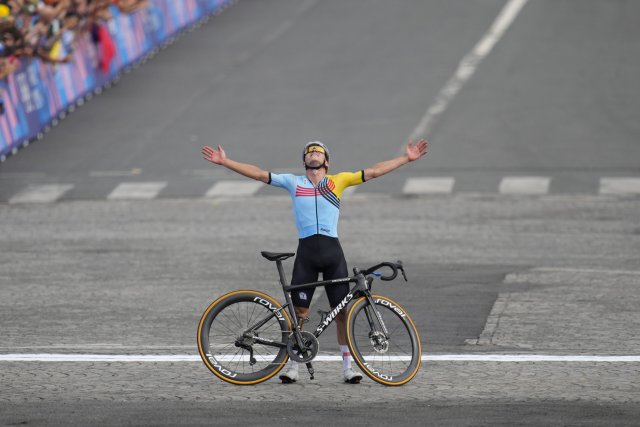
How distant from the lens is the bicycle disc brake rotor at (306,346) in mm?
11352

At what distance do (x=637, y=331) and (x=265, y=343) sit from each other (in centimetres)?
412

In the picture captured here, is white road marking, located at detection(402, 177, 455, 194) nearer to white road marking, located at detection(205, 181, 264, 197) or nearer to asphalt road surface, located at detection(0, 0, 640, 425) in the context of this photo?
asphalt road surface, located at detection(0, 0, 640, 425)

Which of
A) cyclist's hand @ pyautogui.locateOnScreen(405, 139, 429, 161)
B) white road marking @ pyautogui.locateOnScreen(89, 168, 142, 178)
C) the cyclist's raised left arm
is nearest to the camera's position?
the cyclist's raised left arm

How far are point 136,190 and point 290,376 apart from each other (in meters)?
12.5

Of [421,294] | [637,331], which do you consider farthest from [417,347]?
[421,294]

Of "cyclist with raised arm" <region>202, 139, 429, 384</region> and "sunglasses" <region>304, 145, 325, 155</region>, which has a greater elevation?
"sunglasses" <region>304, 145, 325, 155</region>

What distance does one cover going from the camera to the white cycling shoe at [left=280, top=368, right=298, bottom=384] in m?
11.4

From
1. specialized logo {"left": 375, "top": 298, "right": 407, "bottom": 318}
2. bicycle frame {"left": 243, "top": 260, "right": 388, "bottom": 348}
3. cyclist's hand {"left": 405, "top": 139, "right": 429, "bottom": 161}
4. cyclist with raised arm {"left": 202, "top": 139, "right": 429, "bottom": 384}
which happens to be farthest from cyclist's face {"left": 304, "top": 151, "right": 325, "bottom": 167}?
specialized logo {"left": 375, "top": 298, "right": 407, "bottom": 318}

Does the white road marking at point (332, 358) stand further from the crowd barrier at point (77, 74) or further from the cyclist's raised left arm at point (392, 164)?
the crowd barrier at point (77, 74)

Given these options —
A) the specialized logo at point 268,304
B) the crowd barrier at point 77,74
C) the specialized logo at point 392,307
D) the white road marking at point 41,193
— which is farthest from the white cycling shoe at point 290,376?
the crowd barrier at point 77,74

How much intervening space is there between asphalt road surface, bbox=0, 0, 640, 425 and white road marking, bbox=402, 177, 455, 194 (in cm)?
9

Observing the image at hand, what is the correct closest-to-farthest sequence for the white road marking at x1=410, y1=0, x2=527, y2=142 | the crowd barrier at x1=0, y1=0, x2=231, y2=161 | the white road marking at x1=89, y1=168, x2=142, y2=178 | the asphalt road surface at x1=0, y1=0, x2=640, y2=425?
the asphalt road surface at x1=0, y1=0, x2=640, y2=425
the white road marking at x1=89, y1=168, x2=142, y2=178
the crowd barrier at x1=0, y1=0, x2=231, y2=161
the white road marking at x1=410, y1=0, x2=527, y2=142

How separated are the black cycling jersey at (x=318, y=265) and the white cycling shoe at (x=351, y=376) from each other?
0.58 metres

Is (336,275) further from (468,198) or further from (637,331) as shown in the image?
(468,198)
